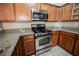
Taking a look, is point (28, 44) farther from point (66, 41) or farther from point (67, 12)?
point (67, 12)

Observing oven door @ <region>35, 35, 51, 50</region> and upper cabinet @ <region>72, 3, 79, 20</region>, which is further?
oven door @ <region>35, 35, 51, 50</region>

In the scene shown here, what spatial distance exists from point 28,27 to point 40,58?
0.45 metres

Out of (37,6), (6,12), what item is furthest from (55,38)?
(6,12)

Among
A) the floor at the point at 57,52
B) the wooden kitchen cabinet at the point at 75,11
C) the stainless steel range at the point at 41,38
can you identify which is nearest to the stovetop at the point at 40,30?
the stainless steel range at the point at 41,38

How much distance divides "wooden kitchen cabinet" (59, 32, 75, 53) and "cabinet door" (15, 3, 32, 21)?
480 mm

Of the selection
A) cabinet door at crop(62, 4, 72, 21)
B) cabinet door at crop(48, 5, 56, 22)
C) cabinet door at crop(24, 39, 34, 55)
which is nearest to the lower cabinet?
cabinet door at crop(24, 39, 34, 55)

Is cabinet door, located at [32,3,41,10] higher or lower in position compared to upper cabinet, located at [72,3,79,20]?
higher

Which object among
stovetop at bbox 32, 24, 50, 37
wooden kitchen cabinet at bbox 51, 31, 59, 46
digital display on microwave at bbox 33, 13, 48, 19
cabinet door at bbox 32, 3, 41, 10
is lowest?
wooden kitchen cabinet at bbox 51, 31, 59, 46

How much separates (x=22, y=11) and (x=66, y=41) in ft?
2.13

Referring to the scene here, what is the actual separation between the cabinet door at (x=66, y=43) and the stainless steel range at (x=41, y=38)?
0.16 meters

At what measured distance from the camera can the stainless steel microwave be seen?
42.1 inches

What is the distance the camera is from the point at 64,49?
1125 millimetres

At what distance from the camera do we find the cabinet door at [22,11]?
3.43 ft

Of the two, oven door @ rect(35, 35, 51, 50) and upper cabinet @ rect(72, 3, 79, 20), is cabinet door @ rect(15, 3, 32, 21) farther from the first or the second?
upper cabinet @ rect(72, 3, 79, 20)
